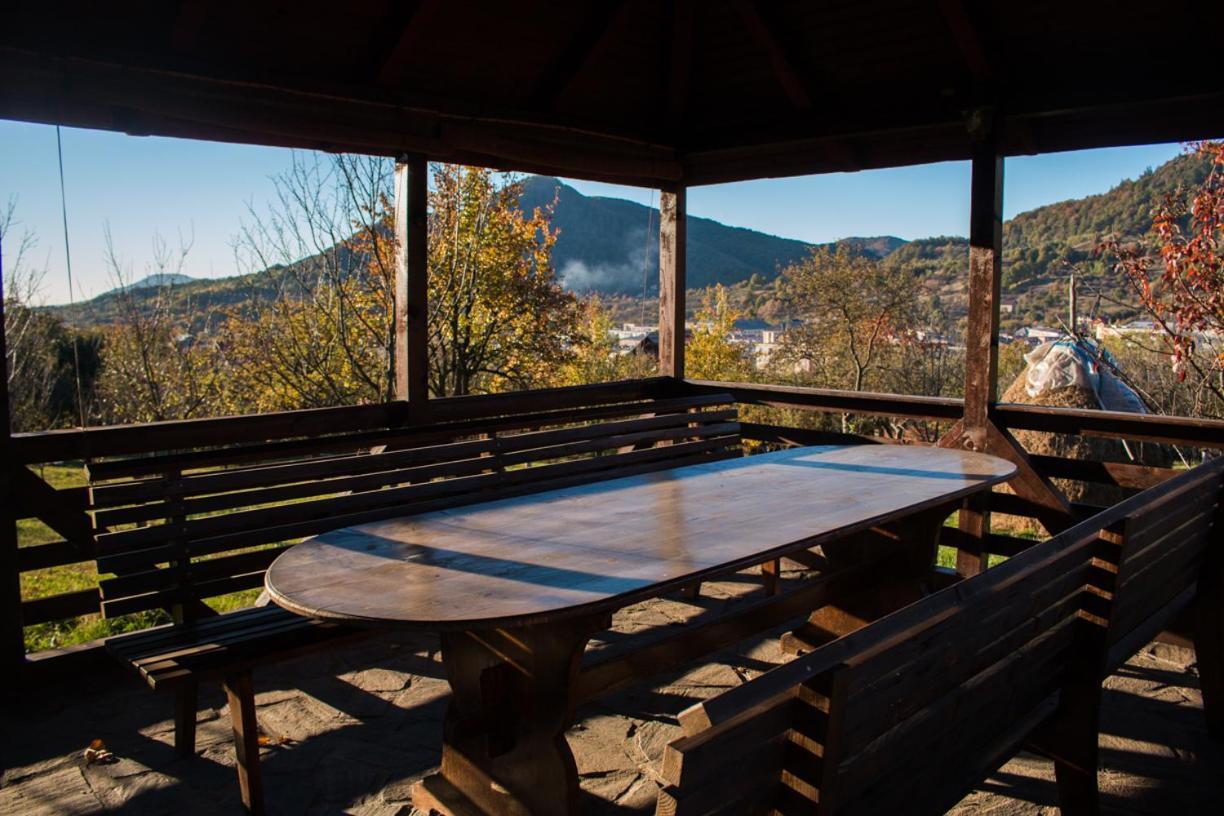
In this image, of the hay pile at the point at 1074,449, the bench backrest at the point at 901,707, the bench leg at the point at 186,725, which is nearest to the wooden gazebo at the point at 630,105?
the bench leg at the point at 186,725

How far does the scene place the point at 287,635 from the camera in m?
2.69

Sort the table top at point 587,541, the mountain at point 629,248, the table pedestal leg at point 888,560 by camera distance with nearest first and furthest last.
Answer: the table top at point 587,541, the table pedestal leg at point 888,560, the mountain at point 629,248

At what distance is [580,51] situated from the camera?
5.07 m

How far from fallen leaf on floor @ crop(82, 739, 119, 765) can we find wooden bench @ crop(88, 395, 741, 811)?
0.73 ft

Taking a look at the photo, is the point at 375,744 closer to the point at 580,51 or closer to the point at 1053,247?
the point at 580,51

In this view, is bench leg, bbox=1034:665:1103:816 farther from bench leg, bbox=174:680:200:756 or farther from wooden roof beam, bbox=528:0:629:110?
wooden roof beam, bbox=528:0:629:110

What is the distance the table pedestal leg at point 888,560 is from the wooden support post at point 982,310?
1.03 metres

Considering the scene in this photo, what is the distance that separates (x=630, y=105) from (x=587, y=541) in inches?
154

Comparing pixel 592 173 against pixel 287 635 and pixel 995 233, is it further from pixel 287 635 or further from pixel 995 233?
pixel 287 635

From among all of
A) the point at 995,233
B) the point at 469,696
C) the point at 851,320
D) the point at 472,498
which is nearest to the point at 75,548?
the point at 472,498

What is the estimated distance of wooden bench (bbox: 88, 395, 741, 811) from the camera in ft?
8.49

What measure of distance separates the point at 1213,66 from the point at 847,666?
3665 millimetres

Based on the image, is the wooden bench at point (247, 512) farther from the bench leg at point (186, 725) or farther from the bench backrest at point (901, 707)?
the bench backrest at point (901, 707)

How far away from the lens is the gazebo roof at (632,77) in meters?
3.58
